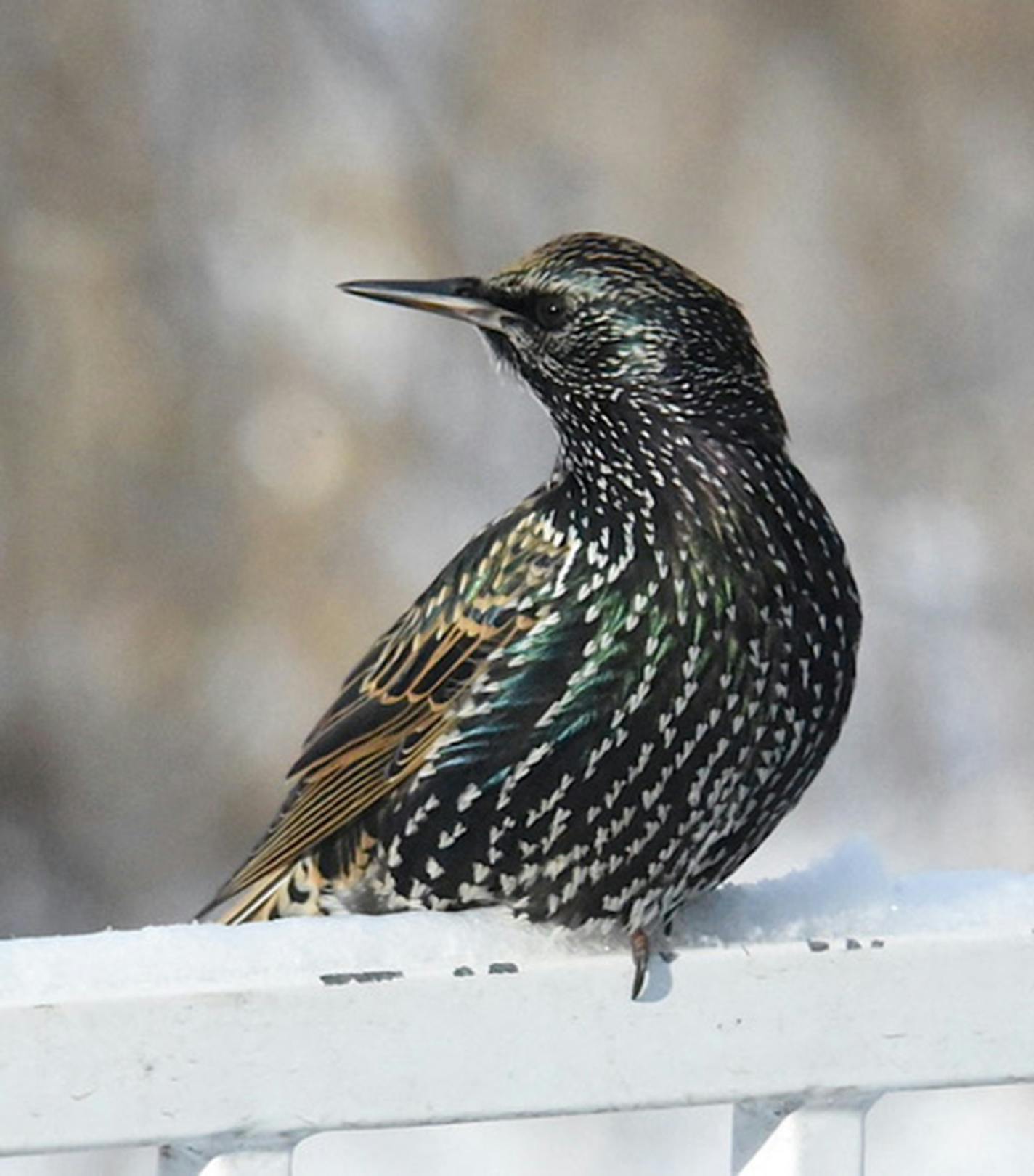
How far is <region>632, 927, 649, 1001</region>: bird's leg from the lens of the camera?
6.49ft

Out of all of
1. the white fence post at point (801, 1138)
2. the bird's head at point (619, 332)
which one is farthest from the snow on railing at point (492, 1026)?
the bird's head at point (619, 332)

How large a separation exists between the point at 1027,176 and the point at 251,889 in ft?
10.8

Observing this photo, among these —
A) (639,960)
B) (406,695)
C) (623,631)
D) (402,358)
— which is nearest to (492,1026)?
(639,960)

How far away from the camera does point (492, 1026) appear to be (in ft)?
6.18

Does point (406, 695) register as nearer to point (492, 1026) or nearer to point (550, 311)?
point (550, 311)

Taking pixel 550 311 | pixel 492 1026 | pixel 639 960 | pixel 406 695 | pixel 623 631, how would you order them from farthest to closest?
pixel 406 695, pixel 550 311, pixel 623 631, pixel 639 960, pixel 492 1026

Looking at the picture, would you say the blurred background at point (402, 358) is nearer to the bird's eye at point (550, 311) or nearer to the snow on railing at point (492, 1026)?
the bird's eye at point (550, 311)

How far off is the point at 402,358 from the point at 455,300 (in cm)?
313

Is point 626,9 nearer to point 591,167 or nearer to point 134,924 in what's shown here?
point 591,167

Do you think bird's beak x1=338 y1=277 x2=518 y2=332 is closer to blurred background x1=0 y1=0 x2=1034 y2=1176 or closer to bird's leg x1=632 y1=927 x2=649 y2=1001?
bird's leg x1=632 y1=927 x2=649 y2=1001

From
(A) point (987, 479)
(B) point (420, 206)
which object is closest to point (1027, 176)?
(A) point (987, 479)

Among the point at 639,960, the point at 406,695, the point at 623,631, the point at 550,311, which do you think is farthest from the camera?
the point at 406,695

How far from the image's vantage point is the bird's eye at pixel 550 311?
2387 millimetres

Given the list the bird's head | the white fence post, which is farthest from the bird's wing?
the white fence post
